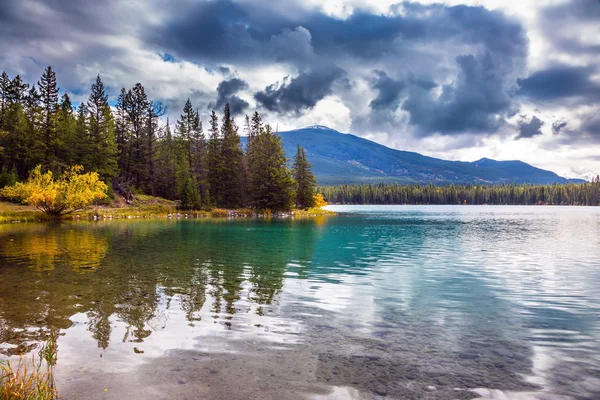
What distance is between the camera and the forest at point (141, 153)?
233 feet

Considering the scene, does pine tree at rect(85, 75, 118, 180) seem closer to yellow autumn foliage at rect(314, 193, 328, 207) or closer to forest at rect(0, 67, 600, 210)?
forest at rect(0, 67, 600, 210)

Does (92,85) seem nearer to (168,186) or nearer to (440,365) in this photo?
(168,186)

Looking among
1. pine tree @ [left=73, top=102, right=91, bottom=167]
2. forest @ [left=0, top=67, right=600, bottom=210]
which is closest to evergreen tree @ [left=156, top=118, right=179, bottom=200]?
forest @ [left=0, top=67, right=600, bottom=210]

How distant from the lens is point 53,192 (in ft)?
174

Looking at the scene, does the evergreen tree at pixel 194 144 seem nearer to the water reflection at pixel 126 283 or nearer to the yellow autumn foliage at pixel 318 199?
the yellow autumn foliage at pixel 318 199

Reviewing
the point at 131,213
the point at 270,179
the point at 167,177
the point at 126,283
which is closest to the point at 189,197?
the point at 131,213

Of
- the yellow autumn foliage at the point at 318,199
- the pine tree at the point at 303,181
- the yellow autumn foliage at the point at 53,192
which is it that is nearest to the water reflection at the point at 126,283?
the yellow autumn foliage at the point at 53,192

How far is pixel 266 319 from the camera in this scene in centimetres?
1187

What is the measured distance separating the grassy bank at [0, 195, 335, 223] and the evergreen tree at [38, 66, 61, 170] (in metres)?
12.8

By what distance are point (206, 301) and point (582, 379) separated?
35.1 ft

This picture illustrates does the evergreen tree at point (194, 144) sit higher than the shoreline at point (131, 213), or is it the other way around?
the evergreen tree at point (194, 144)

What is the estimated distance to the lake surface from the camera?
7.46 metres

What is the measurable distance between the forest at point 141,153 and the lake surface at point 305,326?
55.8 metres

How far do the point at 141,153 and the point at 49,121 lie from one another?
20.1 meters
